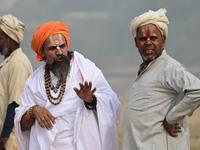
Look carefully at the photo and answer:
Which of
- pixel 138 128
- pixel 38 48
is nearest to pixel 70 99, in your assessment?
pixel 38 48

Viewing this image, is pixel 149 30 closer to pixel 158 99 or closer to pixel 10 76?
pixel 158 99

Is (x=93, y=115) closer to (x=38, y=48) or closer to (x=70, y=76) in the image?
(x=70, y=76)

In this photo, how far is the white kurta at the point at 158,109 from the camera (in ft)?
17.0

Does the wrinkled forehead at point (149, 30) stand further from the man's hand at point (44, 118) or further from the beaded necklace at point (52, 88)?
the man's hand at point (44, 118)

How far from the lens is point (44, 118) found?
631 centimetres

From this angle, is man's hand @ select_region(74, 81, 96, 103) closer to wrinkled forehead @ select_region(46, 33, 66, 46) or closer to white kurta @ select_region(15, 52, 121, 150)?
white kurta @ select_region(15, 52, 121, 150)

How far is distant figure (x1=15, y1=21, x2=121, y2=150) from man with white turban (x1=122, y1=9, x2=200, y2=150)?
74 centimetres

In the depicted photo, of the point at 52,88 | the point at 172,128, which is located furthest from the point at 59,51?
the point at 172,128

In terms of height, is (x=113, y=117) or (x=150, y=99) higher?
(x=150, y=99)

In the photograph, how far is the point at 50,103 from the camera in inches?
252

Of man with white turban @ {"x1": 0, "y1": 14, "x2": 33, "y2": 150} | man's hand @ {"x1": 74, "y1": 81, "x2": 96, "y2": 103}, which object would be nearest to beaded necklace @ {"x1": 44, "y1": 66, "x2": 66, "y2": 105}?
man's hand @ {"x1": 74, "y1": 81, "x2": 96, "y2": 103}

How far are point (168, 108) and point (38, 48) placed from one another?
79.2 inches

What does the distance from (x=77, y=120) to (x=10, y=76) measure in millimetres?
1602

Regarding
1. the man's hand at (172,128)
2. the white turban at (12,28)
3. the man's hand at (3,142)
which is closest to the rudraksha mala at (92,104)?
the man's hand at (172,128)
